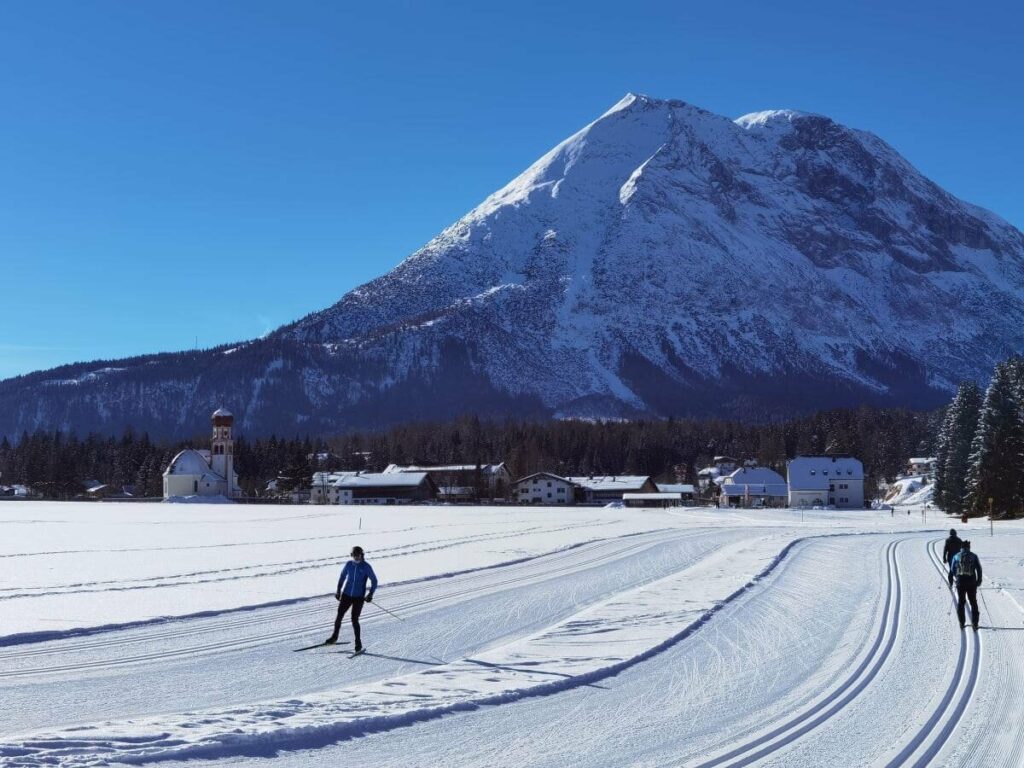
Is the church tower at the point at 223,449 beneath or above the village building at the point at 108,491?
above

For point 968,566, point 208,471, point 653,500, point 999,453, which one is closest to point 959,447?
point 999,453

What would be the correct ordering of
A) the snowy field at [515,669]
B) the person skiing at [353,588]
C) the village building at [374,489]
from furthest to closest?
the village building at [374,489], the person skiing at [353,588], the snowy field at [515,669]

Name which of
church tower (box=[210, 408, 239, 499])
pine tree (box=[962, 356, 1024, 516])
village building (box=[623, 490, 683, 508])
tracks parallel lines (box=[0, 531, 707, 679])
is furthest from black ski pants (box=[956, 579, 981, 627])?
church tower (box=[210, 408, 239, 499])

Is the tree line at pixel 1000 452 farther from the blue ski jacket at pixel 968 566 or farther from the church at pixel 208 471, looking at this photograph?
the church at pixel 208 471

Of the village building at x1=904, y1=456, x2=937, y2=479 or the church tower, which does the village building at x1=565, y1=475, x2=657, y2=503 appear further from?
the church tower

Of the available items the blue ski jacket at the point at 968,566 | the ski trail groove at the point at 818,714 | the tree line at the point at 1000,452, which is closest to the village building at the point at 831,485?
the tree line at the point at 1000,452

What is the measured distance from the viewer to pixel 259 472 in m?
175

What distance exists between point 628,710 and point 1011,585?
61.9 feet

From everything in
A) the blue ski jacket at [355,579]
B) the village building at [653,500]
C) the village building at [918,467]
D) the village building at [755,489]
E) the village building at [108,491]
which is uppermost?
the village building at [918,467]

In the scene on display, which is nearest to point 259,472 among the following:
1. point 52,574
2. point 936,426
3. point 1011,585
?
point 936,426

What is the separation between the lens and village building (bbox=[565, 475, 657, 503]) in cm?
15700

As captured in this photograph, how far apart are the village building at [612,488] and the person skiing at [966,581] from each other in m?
136

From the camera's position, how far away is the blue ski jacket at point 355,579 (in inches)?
705

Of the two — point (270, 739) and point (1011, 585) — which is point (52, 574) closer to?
point (270, 739)
